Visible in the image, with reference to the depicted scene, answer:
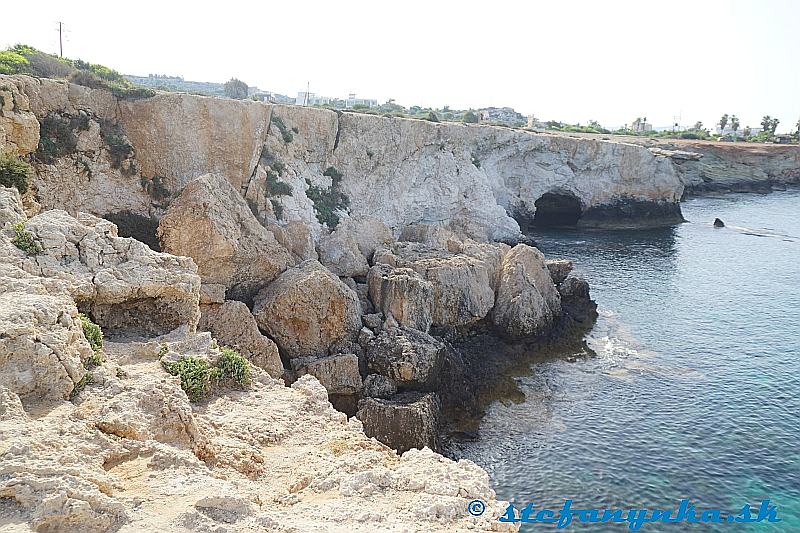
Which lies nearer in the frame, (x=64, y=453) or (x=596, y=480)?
(x=64, y=453)

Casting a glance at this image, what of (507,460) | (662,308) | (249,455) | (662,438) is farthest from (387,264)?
(249,455)

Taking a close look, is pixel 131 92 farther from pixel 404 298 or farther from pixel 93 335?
pixel 93 335

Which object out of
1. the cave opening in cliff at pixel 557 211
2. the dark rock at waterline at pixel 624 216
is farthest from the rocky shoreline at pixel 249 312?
the dark rock at waterline at pixel 624 216

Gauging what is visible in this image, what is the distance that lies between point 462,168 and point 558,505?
32185 millimetres

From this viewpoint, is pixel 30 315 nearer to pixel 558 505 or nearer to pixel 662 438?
pixel 558 505

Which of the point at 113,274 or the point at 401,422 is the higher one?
the point at 113,274

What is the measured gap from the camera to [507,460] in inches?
755

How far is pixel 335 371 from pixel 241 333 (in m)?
3.50

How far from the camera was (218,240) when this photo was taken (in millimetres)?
22062

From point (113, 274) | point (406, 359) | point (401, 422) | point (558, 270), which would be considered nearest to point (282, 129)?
point (558, 270)

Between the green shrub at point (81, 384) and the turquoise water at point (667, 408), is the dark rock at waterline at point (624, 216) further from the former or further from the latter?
the green shrub at point (81, 384)

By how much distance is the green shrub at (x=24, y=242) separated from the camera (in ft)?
40.2

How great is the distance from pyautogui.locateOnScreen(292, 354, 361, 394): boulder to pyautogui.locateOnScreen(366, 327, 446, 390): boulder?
0.95 meters

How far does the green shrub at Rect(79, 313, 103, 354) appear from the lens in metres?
11.2
